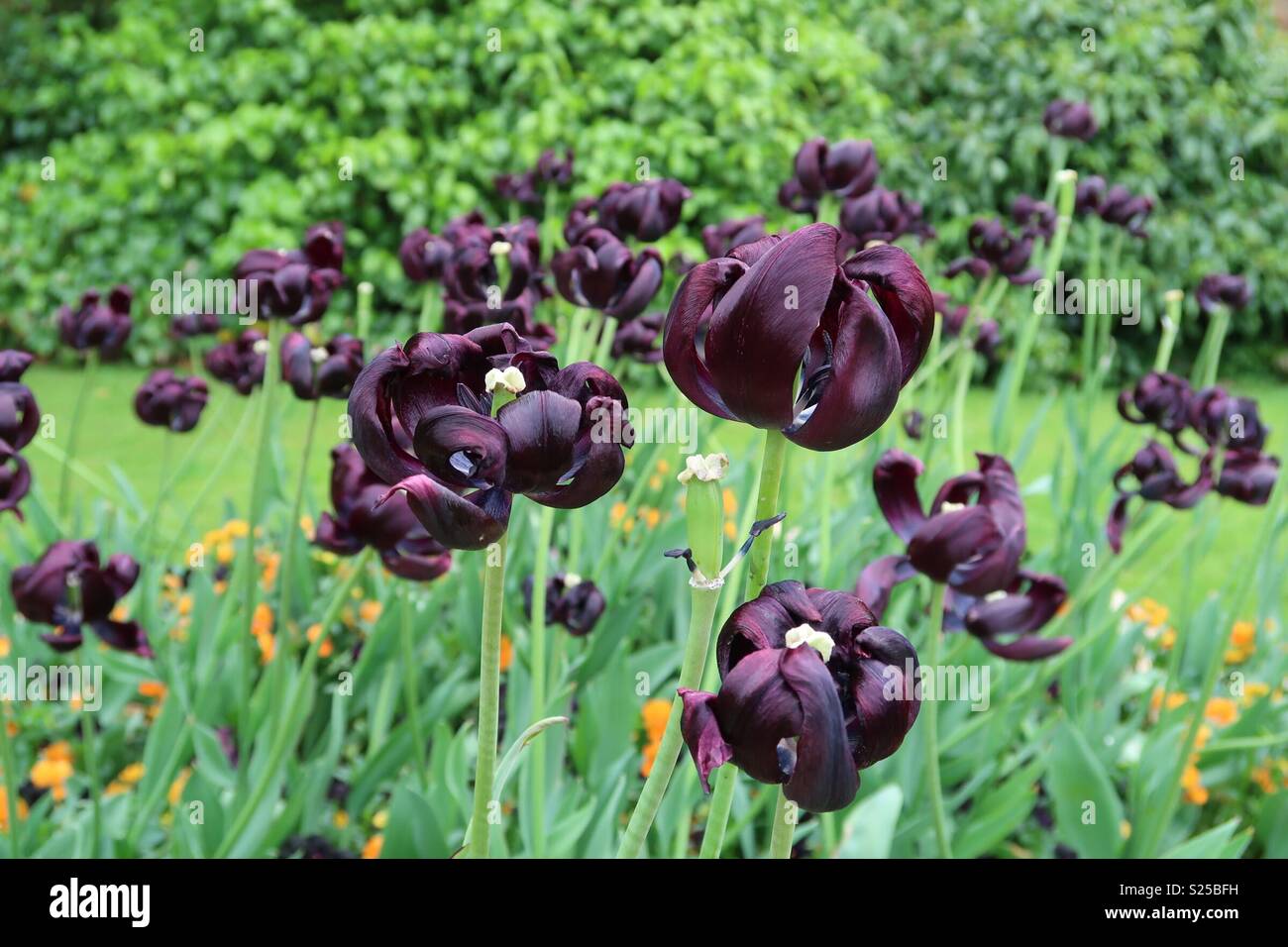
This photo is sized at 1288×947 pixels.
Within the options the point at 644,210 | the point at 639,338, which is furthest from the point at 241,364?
the point at 644,210

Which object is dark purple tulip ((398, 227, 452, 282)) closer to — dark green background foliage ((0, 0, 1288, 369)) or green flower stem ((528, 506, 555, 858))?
green flower stem ((528, 506, 555, 858))

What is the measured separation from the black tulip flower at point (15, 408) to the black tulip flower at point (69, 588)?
24 cm

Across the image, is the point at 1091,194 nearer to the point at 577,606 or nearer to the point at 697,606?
the point at 577,606

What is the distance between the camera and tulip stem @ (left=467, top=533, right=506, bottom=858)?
0.72m

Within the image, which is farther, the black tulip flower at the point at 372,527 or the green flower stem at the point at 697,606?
the black tulip flower at the point at 372,527

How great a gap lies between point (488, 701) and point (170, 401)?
1.78 meters

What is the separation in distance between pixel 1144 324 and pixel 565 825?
257 inches

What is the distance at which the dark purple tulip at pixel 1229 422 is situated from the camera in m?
1.91

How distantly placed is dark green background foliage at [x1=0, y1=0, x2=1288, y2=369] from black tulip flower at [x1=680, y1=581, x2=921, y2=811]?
4.40 metres

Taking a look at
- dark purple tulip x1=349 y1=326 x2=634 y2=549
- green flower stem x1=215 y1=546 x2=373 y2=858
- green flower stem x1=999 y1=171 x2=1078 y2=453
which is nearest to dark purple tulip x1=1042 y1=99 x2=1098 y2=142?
green flower stem x1=999 y1=171 x2=1078 y2=453

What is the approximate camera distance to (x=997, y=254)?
2.50 meters

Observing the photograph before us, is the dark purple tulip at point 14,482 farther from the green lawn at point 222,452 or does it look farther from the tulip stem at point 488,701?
the green lawn at point 222,452

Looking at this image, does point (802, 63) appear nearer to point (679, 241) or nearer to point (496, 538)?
point (679, 241)

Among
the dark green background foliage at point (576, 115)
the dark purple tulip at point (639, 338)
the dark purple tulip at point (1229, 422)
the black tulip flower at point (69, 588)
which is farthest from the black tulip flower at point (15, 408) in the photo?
the dark green background foliage at point (576, 115)
